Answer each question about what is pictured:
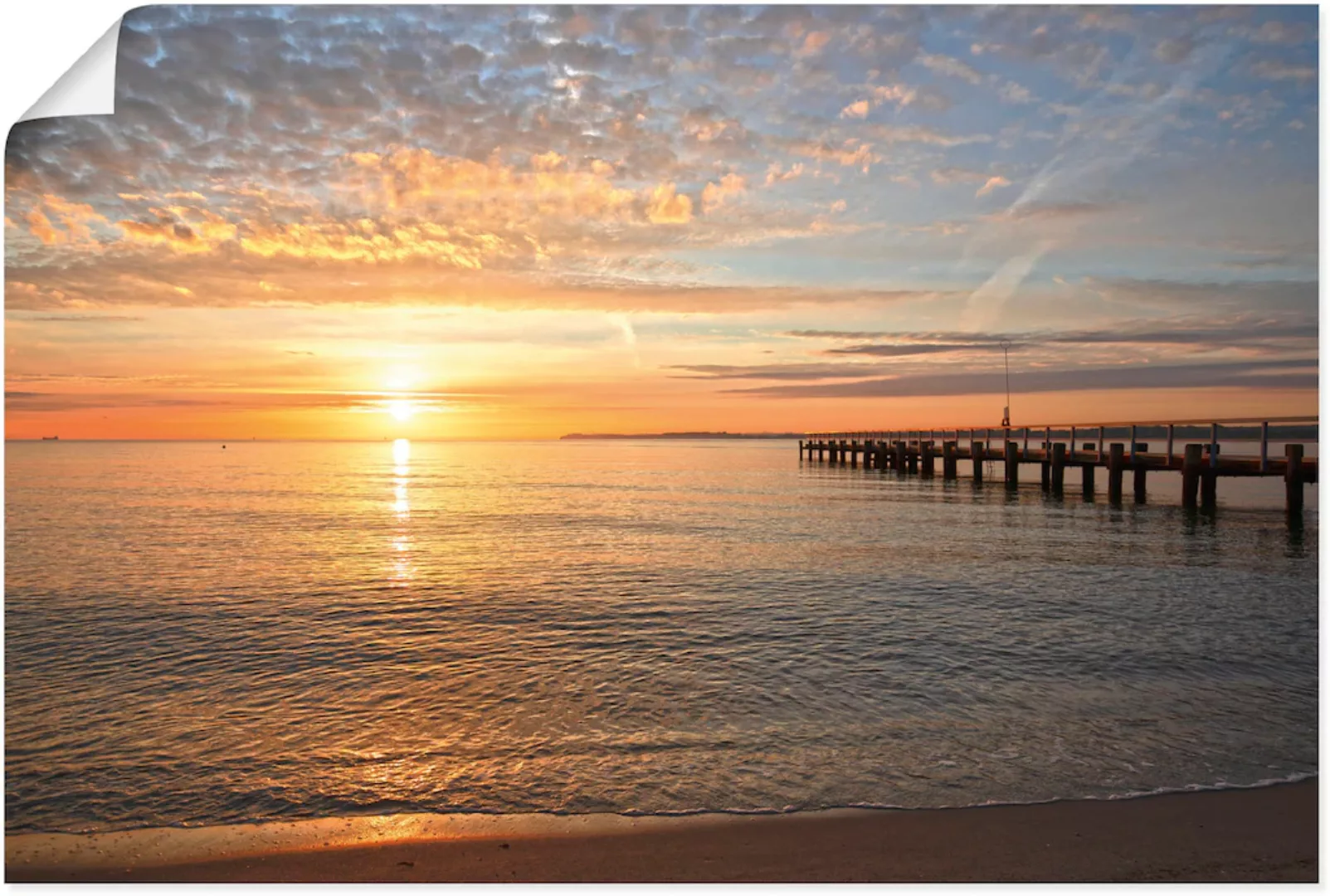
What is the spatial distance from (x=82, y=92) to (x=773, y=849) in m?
4.96

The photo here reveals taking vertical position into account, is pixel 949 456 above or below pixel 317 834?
above

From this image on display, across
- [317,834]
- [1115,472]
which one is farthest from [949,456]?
[317,834]

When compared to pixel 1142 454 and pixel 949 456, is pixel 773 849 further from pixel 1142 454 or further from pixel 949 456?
pixel 949 456

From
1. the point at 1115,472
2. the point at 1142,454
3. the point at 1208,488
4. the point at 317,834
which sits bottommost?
the point at 317,834

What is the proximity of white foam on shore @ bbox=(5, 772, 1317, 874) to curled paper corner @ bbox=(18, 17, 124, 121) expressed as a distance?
139 inches

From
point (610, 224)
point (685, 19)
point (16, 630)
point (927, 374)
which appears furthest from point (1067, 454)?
point (16, 630)

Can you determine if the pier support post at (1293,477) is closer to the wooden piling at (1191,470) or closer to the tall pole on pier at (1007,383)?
the wooden piling at (1191,470)

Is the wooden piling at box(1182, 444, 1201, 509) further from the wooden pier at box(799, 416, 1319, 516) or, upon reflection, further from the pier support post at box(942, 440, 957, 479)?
the pier support post at box(942, 440, 957, 479)

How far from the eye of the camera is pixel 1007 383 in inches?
912

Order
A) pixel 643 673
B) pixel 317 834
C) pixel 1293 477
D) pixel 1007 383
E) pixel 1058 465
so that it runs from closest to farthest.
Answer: pixel 317 834 < pixel 643 673 < pixel 1293 477 < pixel 1007 383 < pixel 1058 465

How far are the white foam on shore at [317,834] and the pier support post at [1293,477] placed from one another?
55.1ft

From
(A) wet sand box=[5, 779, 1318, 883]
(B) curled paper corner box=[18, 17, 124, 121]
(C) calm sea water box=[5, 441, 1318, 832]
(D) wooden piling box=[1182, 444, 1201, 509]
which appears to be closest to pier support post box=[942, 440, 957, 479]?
(D) wooden piling box=[1182, 444, 1201, 509]

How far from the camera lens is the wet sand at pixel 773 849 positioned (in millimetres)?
3561

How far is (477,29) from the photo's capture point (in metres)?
5.62
